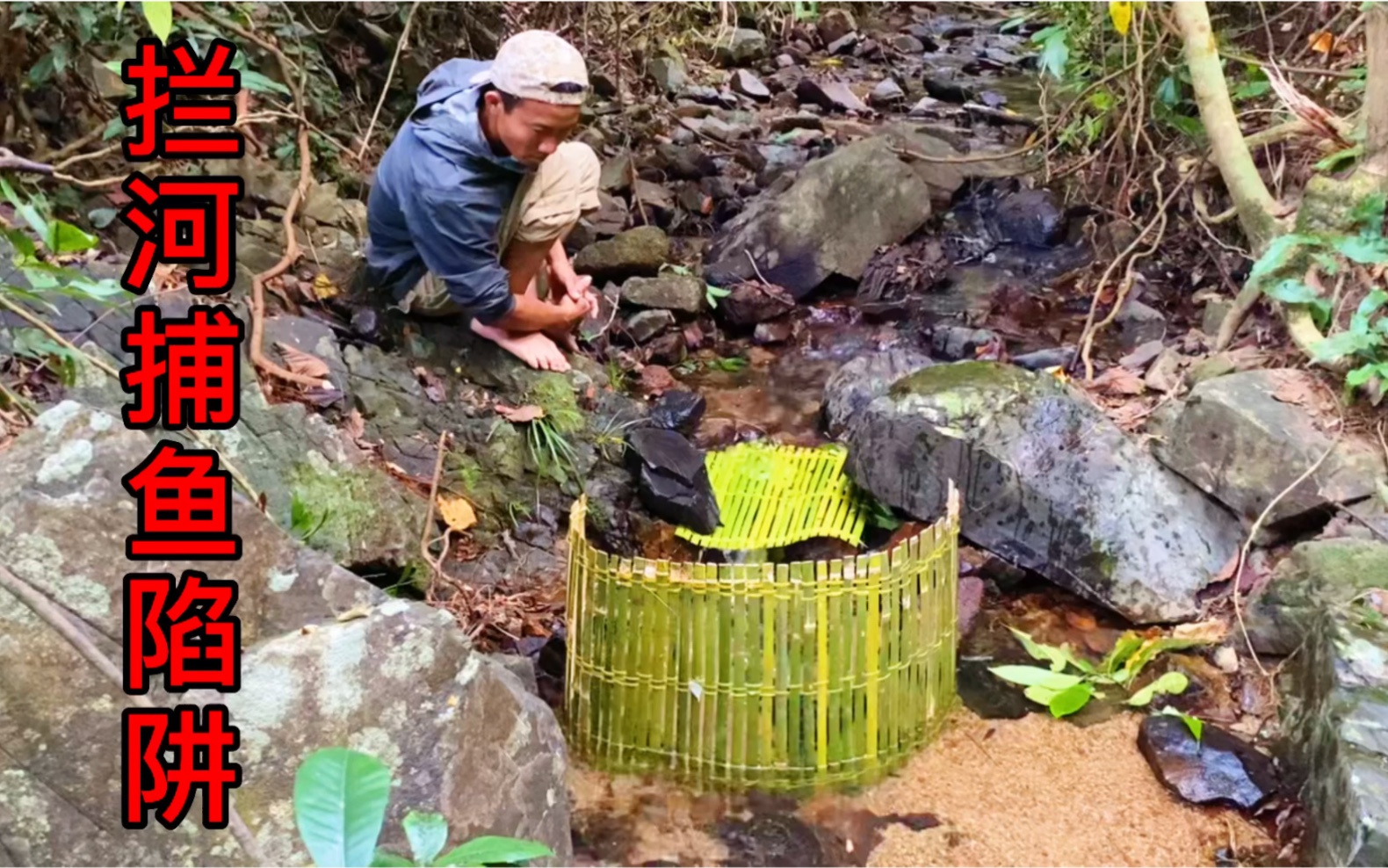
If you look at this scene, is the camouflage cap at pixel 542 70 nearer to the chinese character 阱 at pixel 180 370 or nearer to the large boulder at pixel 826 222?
the chinese character 阱 at pixel 180 370

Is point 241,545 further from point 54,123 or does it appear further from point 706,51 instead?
point 706,51

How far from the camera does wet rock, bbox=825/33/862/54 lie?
10.5 m

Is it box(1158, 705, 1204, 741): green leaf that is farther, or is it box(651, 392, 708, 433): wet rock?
box(651, 392, 708, 433): wet rock

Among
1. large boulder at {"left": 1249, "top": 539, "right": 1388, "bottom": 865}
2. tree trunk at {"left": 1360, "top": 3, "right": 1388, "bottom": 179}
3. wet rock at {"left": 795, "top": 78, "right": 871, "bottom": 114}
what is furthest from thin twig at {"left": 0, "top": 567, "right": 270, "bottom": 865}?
wet rock at {"left": 795, "top": 78, "right": 871, "bottom": 114}

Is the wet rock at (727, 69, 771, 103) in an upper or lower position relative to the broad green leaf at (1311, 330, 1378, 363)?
upper

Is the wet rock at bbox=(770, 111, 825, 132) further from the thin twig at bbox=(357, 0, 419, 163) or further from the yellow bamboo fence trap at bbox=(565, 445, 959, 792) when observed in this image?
the yellow bamboo fence trap at bbox=(565, 445, 959, 792)

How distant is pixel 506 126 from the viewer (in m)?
3.55

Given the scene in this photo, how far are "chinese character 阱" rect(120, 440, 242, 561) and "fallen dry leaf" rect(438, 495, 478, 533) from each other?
5.16 ft

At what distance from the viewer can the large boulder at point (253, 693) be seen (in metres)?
1.85

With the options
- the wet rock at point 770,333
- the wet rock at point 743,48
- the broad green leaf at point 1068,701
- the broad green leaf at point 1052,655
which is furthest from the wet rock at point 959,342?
the wet rock at point 743,48

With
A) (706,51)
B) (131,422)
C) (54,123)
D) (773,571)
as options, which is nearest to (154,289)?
(54,123)

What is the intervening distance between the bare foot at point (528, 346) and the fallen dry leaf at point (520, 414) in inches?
8.0

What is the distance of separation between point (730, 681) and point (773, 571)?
29cm

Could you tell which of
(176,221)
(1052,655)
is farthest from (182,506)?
(1052,655)
